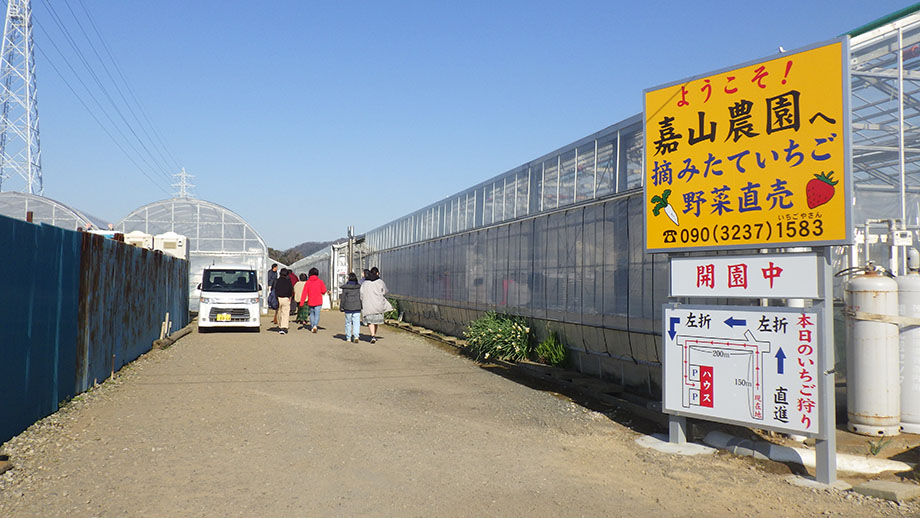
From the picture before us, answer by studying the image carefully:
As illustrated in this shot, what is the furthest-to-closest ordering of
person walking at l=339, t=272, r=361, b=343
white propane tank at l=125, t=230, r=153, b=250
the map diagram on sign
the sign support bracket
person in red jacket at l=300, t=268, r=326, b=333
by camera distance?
white propane tank at l=125, t=230, r=153, b=250
person in red jacket at l=300, t=268, r=326, b=333
person walking at l=339, t=272, r=361, b=343
the sign support bracket
the map diagram on sign

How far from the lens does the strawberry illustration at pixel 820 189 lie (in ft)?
19.0

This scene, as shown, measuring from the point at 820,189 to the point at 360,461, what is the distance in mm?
4550

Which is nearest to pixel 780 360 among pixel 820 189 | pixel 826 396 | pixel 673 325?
pixel 826 396

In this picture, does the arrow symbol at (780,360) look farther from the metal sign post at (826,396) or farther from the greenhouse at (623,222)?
the greenhouse at (623,222)

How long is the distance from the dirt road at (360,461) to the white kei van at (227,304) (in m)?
9.36

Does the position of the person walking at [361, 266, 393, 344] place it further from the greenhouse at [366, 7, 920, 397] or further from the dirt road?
the dirt road

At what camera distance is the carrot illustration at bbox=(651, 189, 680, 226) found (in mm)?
7004

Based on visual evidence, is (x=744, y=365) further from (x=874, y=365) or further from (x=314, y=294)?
(x=314, y=294)

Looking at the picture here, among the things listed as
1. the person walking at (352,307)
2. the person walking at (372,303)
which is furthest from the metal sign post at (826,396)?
the person walking at (352,307)

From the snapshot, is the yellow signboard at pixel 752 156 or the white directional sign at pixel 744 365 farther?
the white directional sign at pixel 744 365

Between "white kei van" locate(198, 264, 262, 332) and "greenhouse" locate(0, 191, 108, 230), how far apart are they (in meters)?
11.5

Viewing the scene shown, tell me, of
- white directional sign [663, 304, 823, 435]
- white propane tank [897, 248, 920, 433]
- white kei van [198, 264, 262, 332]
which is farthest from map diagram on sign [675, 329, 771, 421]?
white kei van [198, 264, 262, 332]

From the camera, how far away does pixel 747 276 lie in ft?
21.0

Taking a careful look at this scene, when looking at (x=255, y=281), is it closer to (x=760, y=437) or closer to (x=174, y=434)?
(x=174, y=434)
